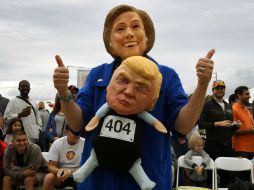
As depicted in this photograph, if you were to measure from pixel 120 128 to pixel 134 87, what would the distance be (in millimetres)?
189

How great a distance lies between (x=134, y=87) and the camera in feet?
5.54

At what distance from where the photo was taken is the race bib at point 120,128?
1681mm

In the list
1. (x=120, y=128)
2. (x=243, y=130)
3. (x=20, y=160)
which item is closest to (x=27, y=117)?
(x=20, y=160)

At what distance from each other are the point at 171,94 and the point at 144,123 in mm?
197

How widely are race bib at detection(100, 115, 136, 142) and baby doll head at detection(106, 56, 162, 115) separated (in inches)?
1.4

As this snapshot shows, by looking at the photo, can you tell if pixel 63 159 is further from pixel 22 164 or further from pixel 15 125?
pixel 15 125

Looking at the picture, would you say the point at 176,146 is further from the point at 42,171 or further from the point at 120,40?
the point at 120,40

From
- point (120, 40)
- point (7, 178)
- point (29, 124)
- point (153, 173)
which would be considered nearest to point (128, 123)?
point (153, 173)

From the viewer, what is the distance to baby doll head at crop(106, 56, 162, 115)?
1.67m

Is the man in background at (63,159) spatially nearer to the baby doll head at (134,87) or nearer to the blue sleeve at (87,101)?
the blue sleeve at (87,101)

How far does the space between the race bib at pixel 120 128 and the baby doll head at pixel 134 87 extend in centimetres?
4

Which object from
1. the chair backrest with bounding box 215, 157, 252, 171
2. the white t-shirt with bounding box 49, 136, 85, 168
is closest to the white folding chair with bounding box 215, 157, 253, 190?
the chair backrest with bounding box 215, 157, 252, 171

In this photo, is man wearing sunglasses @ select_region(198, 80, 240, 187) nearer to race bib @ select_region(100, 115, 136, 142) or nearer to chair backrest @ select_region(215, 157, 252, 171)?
chair backrest @ select_region(215, 157, 252, 171)

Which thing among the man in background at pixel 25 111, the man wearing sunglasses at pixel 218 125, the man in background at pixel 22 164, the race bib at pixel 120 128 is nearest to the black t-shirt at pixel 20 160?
the man in background at pixel 22 164
